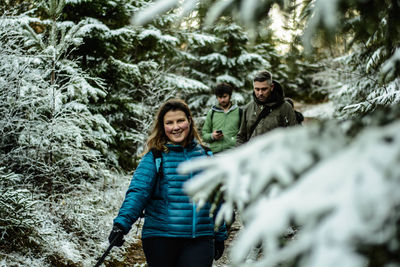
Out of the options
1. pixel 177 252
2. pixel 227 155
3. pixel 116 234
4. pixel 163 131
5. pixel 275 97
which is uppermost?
pixel 275 97

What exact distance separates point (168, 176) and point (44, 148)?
3.03 metres

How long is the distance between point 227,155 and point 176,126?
6.30 feet

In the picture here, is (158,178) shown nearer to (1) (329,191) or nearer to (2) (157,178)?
(2) (157,178)

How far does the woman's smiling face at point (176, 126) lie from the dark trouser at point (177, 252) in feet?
2.96

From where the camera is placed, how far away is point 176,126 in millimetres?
2840

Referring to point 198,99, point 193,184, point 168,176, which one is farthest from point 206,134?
point 198,99

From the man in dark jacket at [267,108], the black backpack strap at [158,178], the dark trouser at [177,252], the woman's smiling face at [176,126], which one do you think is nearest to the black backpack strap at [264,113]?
the man in dark jacket at [267,108]

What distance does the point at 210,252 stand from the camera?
2584mm

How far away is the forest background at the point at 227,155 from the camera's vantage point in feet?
2.34

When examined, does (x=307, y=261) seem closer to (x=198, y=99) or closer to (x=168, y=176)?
(x=168, y=176)

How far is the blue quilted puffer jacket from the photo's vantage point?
2498 millimetres

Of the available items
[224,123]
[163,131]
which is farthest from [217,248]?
[224,123]

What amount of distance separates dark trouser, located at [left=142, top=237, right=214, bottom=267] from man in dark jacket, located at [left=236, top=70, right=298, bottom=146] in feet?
7.26

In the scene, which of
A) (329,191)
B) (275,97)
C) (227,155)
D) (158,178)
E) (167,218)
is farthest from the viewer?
(275,97)
